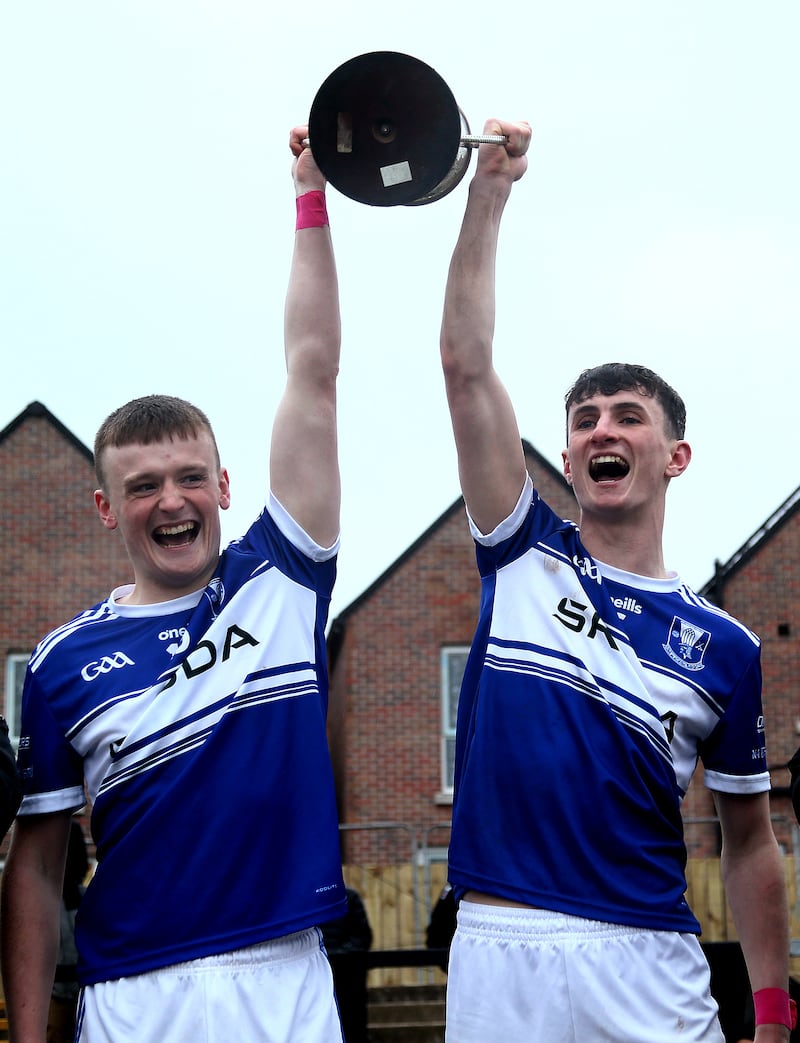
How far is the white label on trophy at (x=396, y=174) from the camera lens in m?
3.62

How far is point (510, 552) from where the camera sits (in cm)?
389

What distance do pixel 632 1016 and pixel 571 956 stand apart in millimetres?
217

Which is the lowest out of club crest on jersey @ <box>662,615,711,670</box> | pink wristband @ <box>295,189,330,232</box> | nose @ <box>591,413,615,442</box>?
club crest on jersey @ <box>662,615,711,670</box>

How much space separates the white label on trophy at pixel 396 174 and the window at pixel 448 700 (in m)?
17.9

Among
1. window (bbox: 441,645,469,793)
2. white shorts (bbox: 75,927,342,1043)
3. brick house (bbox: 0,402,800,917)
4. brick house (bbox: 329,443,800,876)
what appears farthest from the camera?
window (bbox: 441,645,469,793)

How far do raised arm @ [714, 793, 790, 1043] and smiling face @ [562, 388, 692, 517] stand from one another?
0.97 meters

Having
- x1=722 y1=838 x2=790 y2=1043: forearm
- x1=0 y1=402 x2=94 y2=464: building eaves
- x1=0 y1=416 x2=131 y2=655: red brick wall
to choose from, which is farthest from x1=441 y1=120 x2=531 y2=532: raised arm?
x1=0 y1=402 x2=94 y2=464: building eaves

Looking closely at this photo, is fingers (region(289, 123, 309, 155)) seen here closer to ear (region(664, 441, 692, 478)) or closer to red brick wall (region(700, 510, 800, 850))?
ear (region(664, 441, 692, 478))

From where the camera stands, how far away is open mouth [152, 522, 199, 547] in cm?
380

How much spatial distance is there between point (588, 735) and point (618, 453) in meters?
0.96

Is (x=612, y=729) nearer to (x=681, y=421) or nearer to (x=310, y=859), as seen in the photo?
(x=310, y=859)

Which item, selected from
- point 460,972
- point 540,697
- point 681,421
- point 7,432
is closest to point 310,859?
point 460,972

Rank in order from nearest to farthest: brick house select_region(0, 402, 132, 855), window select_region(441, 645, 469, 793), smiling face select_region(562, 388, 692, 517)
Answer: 1. smiling face select_region(562, 388, 692, 517)
2. window select_region(441, 645, 469, 793)
3. brick house select_region(0, 402, 132, 855)

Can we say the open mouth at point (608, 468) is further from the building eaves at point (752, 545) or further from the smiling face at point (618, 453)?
the building eaves at point (752, 545)
